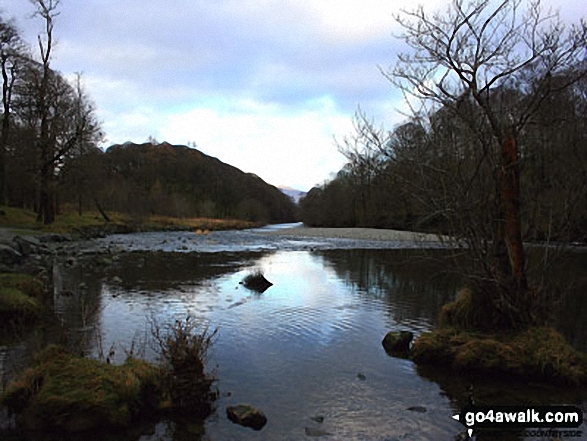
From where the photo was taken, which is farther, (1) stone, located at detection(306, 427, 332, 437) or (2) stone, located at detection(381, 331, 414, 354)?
(2) stone, located at detection(381, 331, 414, 354)

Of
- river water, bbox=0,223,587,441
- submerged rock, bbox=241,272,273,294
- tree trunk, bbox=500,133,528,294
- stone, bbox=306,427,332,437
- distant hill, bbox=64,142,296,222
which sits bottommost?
stone, bbox=306,427,332,437

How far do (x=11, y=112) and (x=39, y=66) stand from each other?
4379 mm

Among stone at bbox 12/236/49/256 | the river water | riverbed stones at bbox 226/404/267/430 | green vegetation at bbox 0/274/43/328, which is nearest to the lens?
riverbed stones at bbox 226/404/267/430

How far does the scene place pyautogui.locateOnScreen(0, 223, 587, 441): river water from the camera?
5512mm

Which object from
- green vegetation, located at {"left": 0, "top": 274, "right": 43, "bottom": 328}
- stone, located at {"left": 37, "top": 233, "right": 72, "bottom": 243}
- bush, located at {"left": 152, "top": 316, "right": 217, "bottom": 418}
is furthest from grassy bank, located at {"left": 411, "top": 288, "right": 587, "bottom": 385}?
stone, located at {"left": 37, "top": 233, "right": 72, "bottom": 243}

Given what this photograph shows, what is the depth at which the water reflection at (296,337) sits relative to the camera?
18.2 feet

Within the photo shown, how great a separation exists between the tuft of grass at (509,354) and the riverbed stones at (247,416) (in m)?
3.44

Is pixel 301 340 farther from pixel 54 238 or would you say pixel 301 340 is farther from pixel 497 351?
pixel 54 238

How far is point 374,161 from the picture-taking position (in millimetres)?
7949

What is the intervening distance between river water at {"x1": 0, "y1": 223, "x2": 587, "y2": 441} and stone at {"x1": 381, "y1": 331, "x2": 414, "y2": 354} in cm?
19

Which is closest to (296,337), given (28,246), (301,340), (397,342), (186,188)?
(301,340)

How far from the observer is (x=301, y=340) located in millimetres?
9039

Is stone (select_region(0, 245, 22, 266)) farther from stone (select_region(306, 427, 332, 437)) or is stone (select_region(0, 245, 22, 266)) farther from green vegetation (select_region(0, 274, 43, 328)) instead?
stone (select_region(306, 427, 332, 437))

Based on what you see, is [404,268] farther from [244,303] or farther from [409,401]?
[409,401]
